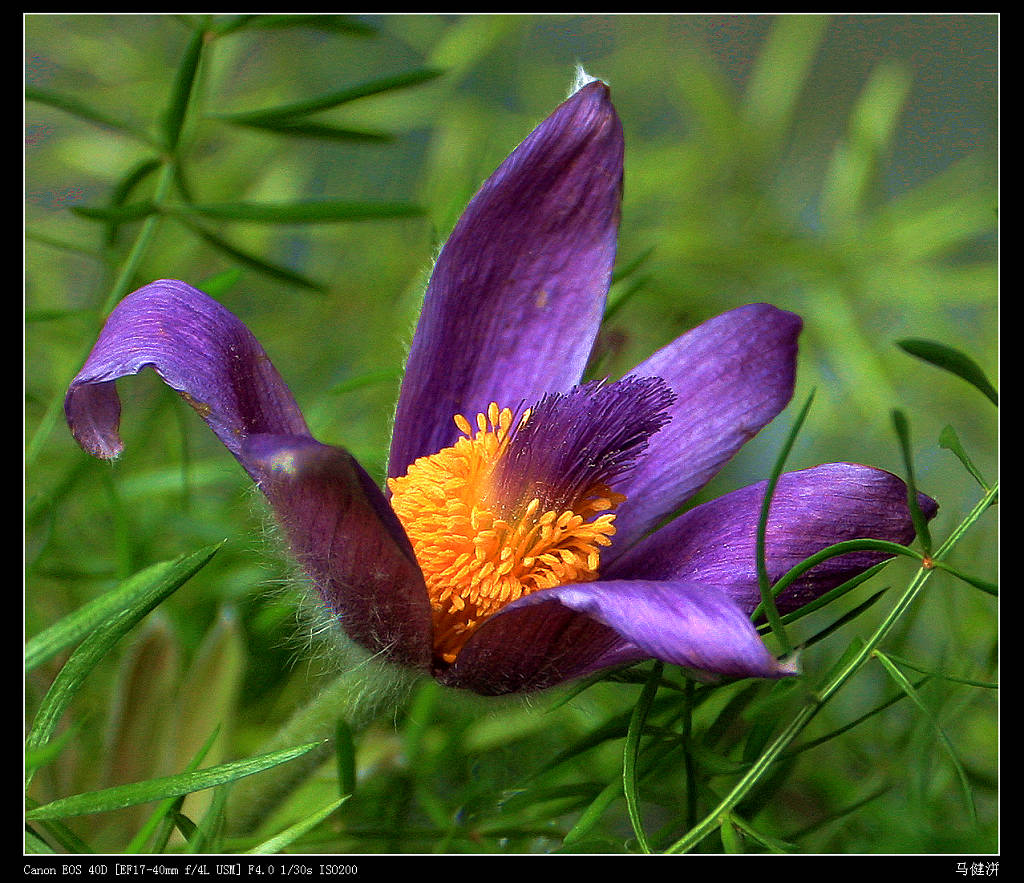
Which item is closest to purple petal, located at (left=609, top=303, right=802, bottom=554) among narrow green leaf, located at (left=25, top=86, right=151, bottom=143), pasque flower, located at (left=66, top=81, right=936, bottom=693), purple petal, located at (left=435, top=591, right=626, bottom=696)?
pasque flower, located at (left=66, top=81, right=936, bottom=693)

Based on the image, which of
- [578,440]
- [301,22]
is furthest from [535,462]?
[301,22]

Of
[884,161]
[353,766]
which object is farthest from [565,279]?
[884,161]

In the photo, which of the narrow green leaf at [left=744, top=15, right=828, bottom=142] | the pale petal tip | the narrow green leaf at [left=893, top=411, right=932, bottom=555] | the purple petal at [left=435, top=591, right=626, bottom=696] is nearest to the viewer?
the narrow green leaf at [left=893, top=411, right=932, bottom=555]

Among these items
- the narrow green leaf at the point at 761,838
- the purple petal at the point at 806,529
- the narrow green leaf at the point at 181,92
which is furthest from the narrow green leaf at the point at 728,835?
the narrow green leaf at the point at 181,92

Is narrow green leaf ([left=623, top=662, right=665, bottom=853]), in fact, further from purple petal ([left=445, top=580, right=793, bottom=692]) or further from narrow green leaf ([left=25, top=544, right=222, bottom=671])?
narrow green leaf ([left=25, top=544, right=222, bottom=671])

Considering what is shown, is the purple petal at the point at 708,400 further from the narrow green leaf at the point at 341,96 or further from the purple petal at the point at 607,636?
the narrow green leaf at the point at 341,96

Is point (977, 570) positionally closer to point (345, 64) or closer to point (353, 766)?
point (353, 766)
